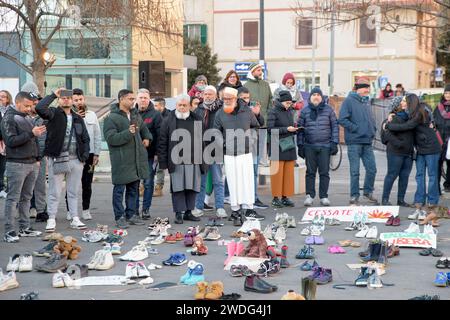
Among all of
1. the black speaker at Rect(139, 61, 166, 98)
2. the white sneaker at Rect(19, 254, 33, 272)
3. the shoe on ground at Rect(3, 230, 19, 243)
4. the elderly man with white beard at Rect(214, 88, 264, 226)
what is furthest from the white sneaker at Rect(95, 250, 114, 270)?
the black speaker at Rect(139, 61, 166, 98)

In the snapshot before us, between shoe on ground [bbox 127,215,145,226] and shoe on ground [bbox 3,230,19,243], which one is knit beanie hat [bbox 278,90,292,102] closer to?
shoe on ground [bbox 127,215,145,226]

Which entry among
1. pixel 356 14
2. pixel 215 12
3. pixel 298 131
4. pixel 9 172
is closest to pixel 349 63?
pixel 215 12

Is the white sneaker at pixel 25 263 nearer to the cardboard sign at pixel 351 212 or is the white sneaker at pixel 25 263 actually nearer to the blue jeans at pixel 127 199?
the blue jeans at pixel 127 199

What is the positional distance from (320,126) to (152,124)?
2929 mm

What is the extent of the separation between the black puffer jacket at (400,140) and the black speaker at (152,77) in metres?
6.65

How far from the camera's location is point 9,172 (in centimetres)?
1087

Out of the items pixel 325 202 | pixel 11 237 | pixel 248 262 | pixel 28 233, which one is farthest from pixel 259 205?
pixel 248 262

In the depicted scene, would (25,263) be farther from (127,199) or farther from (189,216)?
(189,216)

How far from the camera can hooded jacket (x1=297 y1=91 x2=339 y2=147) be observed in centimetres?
1408

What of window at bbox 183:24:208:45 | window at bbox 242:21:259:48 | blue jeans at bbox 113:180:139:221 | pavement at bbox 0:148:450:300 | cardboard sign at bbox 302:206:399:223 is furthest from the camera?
window at bbox 242:21:259:48

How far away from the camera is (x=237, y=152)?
12.6 metres

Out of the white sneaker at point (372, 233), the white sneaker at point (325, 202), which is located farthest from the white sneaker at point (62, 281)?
the white sneaker at point (325, 202)

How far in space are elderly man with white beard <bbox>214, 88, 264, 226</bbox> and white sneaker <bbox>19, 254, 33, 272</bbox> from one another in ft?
13.4
